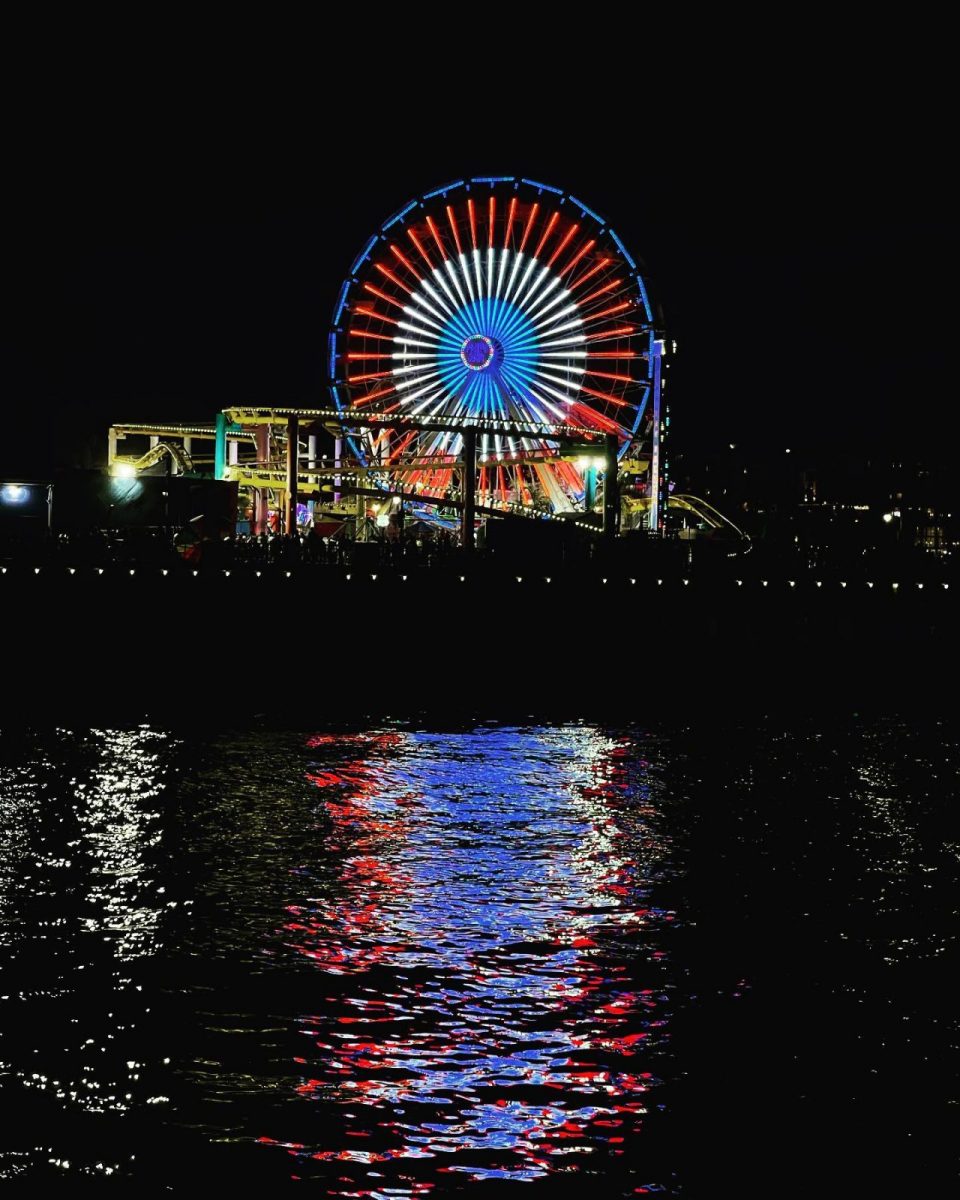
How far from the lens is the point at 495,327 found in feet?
218

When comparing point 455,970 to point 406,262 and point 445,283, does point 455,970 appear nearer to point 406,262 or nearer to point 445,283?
point 445,283

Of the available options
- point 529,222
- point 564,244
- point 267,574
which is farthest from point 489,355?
point 267,574

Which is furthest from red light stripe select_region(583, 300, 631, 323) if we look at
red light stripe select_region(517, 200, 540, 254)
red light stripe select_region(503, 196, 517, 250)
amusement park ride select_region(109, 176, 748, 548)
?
red light stripe select_region(503, 196, 517, 250)

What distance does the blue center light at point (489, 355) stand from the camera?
65875mm

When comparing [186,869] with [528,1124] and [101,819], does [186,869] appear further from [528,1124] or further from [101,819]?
[528,1124]

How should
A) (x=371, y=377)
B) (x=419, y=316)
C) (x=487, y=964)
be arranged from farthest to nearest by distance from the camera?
(x=371, y=377) → (x=419, y=316) → (x=487, y=964)

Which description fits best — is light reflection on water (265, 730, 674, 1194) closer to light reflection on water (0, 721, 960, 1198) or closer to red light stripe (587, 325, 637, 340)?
light reflection on water (0, 721, 960, 1198)

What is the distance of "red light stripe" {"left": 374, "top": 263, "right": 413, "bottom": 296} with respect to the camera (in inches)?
2685

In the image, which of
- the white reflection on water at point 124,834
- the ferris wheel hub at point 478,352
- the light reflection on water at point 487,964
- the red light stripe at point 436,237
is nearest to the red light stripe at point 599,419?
the ferris wheel hub at point 478,352

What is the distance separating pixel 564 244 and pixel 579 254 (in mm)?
781

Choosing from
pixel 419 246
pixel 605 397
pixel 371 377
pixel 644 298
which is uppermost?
pixel 419 246

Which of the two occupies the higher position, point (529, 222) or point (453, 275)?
point (529, 222)

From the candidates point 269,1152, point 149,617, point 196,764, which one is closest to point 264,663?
point 149,617

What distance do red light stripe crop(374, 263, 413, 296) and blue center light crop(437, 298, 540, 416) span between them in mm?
2773
